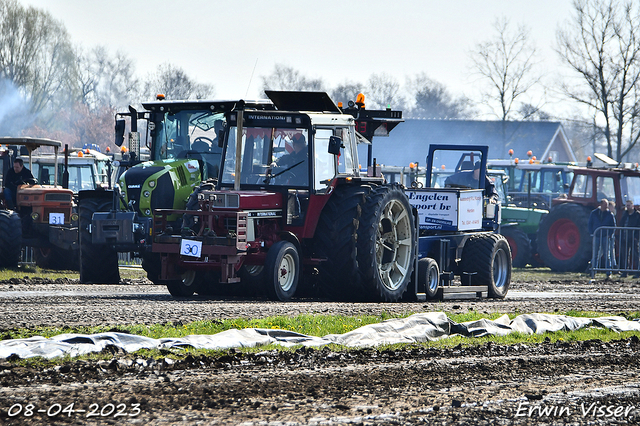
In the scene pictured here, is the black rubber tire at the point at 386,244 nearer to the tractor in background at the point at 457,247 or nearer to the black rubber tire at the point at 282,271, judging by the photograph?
the tractor in background at the point at 457,247

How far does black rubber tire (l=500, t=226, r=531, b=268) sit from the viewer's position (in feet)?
79.6

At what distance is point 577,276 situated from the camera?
877 inches

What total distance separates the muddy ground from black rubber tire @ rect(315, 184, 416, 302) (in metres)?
3.38

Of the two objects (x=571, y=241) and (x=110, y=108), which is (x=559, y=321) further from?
(x=110, y=108)

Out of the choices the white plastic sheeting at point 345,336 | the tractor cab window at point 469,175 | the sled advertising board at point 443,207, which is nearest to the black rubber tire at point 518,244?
the tractor cab window at point 469,175

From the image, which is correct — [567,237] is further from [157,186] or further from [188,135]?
[157,186]

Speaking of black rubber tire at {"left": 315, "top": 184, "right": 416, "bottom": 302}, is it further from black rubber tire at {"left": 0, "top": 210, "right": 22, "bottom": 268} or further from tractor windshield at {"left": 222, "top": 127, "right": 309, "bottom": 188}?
black rubber tire at {"left": 0, "top": 210, "right": 22, "bottom": 268}

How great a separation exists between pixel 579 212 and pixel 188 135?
12522 millimetres

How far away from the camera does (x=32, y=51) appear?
58.4 m

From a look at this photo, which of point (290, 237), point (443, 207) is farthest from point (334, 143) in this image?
point (443, 207)

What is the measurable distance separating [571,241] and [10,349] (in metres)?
19.2

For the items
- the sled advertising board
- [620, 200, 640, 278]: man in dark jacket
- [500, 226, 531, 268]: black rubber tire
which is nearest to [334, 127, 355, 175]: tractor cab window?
the sled advertising board

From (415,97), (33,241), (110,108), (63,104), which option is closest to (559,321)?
(33,241)

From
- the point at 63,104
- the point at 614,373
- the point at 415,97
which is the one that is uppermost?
the point at 415,97
